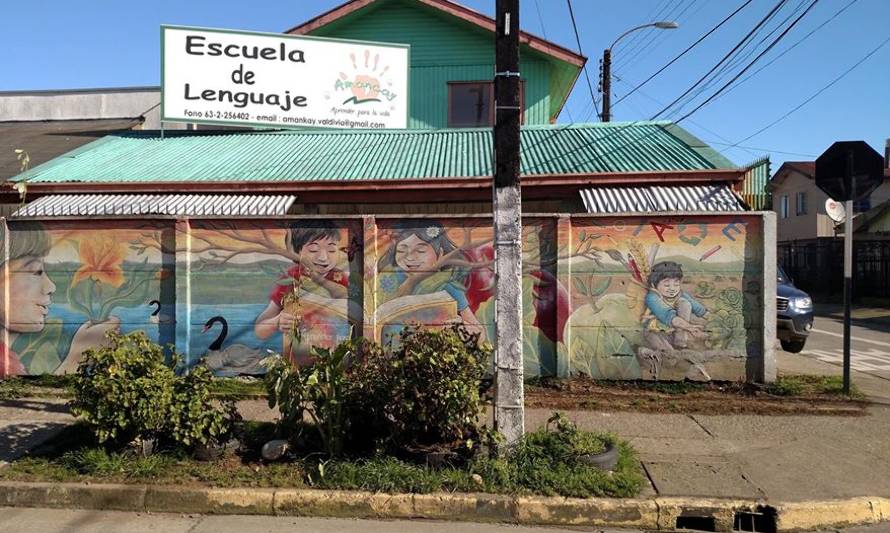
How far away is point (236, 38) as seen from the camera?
1230cm

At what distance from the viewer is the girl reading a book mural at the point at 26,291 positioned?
328 inches

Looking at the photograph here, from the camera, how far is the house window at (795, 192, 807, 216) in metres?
36.0

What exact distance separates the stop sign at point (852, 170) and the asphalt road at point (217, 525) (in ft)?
15.2

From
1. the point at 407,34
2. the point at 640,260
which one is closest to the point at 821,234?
the point at 407,34

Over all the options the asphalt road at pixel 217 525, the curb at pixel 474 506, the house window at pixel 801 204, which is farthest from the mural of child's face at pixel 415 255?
the house window at pixel 801 204

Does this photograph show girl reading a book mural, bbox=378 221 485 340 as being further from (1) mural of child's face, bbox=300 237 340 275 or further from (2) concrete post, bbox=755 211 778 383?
(2) concrete post, bbox=755 211 778 383

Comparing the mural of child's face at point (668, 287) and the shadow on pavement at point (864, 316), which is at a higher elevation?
the mural of child's face at point (668, 287)

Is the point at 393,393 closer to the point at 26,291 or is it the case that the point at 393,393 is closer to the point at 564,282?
the point at 564,282

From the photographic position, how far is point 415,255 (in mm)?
8102

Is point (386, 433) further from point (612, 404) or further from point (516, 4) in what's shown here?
point (516, 4)

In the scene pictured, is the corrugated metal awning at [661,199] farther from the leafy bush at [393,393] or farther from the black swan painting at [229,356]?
the black swan painting at [229,356]

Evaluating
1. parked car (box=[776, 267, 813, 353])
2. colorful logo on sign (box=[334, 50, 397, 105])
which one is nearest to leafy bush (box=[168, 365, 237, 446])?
colorful logo on sign (box=[334, 50, 397, 105])

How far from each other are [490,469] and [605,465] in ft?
3.10

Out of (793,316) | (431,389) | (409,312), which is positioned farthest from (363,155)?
(793,316)
